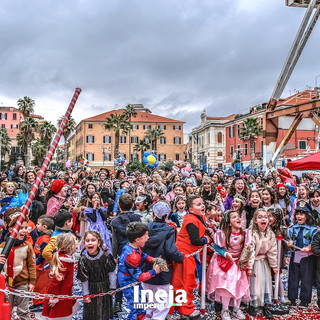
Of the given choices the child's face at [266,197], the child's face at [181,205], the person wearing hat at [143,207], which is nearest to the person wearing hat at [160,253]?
the person wearing hat at [143,207]

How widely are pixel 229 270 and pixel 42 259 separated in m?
2.63

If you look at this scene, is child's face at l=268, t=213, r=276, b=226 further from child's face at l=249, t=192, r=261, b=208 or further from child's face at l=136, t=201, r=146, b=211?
child's face at l=136, t=201, r=146, b=211

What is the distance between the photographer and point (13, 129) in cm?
9362

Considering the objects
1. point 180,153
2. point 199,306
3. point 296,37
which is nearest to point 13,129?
point 180,153

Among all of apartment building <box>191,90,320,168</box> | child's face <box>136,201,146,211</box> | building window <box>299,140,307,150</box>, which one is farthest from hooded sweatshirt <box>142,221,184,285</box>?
building window <box>299,140,307,150</box>

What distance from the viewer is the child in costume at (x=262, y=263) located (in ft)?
A: 17.0

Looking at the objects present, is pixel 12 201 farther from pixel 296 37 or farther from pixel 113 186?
pixel 296 37

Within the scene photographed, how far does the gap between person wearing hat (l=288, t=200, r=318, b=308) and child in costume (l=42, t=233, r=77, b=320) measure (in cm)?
328

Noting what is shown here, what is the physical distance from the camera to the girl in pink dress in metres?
4.95

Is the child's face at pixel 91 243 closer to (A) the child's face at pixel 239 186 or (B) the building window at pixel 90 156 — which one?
(A) the child's face at pixel 239 186

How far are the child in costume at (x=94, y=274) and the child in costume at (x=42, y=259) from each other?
37.7 inches

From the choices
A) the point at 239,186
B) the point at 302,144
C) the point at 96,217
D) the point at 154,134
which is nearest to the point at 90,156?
the point at 154,134

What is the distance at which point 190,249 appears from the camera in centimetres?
496

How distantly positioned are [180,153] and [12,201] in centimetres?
8102
